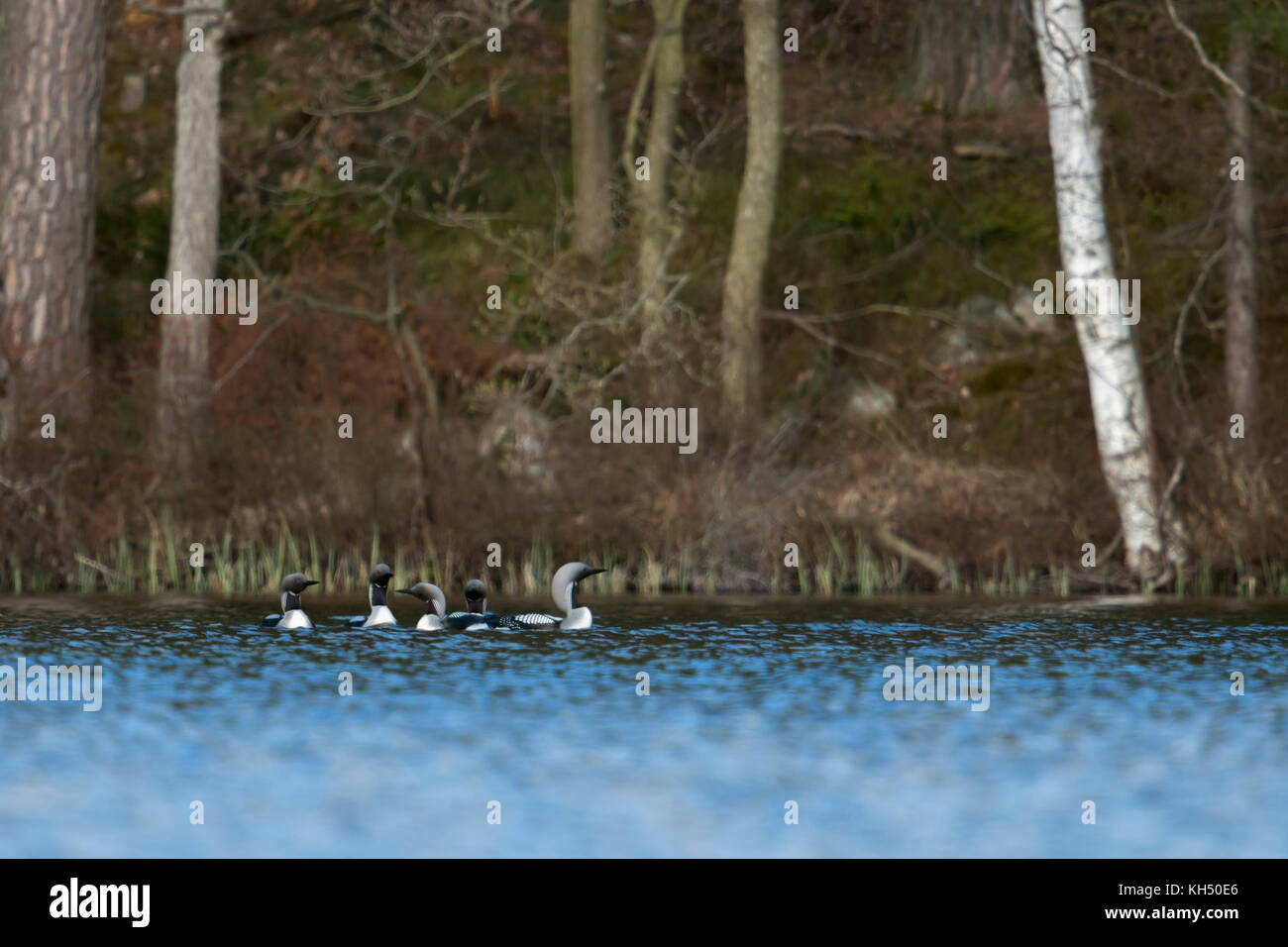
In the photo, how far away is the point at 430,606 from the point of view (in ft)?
54.7

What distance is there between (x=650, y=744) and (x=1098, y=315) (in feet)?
36.1

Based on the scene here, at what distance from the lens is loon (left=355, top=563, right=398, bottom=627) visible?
16.3m

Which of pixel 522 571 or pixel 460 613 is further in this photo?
pixel 522 571

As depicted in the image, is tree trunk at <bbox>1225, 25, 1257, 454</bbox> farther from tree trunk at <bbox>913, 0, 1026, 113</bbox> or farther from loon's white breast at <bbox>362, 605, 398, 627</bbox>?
loon's white breast at <bbox>362, 605, 398, 627</bbox>

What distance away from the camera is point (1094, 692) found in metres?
12.6

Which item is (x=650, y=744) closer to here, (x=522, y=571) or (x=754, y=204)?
(x=522, y=571)

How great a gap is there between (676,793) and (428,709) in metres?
2.89

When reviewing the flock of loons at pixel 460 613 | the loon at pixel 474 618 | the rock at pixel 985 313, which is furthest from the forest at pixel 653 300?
the loon at pixel 474 618

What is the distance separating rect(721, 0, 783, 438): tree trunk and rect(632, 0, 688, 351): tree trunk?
3.02 ft

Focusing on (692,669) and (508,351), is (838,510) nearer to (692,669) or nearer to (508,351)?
(508,351)

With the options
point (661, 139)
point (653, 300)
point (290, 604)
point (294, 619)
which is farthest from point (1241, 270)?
point (294, 619)

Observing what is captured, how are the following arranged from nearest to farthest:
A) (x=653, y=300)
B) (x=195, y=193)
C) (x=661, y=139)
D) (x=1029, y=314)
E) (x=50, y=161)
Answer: (x=50, y=161) < (x=653, y=300) < (x=195, y=193) < (x=661, y=139) < (x=1029, y=314)

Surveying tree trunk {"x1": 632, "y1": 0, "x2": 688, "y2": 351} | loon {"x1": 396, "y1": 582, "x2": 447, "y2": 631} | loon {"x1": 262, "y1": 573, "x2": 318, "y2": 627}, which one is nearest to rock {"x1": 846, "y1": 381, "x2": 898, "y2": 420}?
tree trunk {"x1": 632, "y1": 0, "x2": 688, "y2": 351}

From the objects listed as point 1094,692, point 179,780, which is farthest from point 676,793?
point 1094,692
